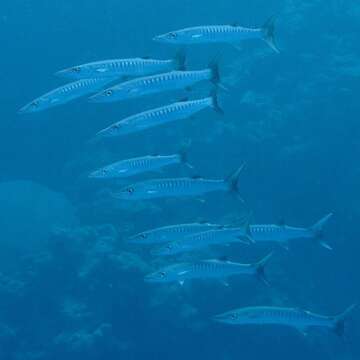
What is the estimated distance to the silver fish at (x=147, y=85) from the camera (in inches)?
300

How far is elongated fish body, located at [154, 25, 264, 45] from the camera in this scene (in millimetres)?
8000

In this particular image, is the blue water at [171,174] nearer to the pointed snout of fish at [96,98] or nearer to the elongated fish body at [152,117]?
the elongated fish body at [152,117]

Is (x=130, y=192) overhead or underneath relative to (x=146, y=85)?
underneath

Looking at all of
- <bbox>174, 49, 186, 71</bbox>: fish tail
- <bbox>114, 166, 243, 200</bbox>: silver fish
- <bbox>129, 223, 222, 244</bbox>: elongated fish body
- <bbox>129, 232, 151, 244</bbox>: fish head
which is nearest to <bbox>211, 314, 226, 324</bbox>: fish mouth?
<bbox>129, 223, 222, 244</bbox>: elongated fish body

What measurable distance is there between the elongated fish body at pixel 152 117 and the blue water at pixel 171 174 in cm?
108

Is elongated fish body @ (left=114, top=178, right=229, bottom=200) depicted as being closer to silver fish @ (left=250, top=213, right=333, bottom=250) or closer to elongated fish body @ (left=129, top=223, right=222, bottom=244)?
elongated fish body @ (left=129, top=223, right=222, bottom=244)

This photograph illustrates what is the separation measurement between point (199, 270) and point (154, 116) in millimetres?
2578

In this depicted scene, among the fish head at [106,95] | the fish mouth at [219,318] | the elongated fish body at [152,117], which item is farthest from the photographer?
the fish mouth at [219,318]

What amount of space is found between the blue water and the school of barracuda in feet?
2.16

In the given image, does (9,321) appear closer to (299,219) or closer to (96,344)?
(96,344)

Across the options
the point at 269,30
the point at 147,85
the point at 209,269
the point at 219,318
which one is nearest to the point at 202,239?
the point at 209,269

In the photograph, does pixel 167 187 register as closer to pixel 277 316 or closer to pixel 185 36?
pixel 185 36

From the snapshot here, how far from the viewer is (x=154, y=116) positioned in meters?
7.86

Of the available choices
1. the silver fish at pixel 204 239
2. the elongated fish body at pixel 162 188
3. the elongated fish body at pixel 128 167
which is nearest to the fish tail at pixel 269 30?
the elongated fish body at pixel 162 188
